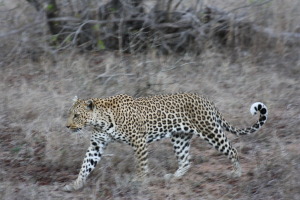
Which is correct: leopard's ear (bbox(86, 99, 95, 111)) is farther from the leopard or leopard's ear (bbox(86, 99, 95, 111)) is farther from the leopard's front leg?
the leopard's front leg

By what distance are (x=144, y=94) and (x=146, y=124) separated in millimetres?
2169

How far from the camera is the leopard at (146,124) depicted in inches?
300

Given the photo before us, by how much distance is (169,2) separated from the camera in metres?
11.7

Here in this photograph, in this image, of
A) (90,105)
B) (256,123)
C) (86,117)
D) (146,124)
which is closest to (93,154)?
(86,117)

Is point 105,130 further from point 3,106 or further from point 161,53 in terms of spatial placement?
point 161,53

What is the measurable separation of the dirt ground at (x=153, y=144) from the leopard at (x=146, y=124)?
22 cm

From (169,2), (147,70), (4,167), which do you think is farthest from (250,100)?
(4,167)

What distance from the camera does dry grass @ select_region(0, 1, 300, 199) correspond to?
23.9 feet

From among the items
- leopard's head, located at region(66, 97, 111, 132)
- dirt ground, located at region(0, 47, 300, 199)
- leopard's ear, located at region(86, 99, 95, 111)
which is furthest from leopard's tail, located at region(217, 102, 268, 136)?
leopard's ear, located at region(86, 99, 95, 111)

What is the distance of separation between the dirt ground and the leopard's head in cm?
59

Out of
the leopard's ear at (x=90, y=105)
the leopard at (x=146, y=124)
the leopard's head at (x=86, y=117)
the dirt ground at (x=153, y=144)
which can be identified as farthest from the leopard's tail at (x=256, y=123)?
the leopard's ear at (x=90, y=105)

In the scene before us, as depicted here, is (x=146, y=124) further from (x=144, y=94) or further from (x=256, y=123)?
(x=144, y=94)

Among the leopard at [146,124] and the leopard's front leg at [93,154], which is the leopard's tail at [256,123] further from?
the leopard's front leg at [93,154]

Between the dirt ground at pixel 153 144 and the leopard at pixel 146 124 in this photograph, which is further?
the leopard at pixel 146 124
